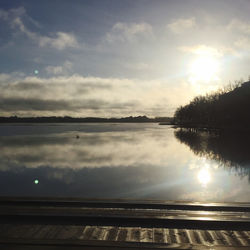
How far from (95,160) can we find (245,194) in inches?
676

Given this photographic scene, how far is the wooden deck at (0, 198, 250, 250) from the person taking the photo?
20.7 feet

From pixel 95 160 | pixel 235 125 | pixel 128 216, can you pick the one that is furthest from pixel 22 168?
pixel 235 125

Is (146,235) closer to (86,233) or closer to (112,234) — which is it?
(112,234)

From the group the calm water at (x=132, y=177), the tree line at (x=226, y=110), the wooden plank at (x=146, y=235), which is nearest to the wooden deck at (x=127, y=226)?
the wooden plank at (x=146, y=235)

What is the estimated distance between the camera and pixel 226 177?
21906 millimetres

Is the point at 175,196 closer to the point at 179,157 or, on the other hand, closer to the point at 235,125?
the point at 179,157

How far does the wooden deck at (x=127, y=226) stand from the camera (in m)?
6.32

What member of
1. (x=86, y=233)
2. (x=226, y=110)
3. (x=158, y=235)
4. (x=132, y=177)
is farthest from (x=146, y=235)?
(x=226, y=110)

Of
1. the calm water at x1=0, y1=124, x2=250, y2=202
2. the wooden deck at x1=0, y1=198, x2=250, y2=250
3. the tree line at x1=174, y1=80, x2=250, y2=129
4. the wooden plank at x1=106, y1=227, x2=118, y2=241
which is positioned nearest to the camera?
the wooden deck at x1=0, y1=198, x2=250, y2=250

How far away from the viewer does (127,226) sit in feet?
26.1

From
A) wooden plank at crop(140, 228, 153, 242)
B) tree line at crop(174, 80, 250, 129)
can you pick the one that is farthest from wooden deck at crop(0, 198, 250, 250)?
tree line at crop(174, 80, 250, 129)

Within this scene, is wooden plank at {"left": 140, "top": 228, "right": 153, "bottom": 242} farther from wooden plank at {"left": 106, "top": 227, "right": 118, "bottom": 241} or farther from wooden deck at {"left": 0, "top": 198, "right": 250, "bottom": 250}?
wooden plank at {"left": 106, "top": 227, "right": 118, "bottom": 241}

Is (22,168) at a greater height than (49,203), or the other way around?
(49,203)

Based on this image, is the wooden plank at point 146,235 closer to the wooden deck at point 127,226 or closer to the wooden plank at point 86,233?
the wooden deck at point 127,226
